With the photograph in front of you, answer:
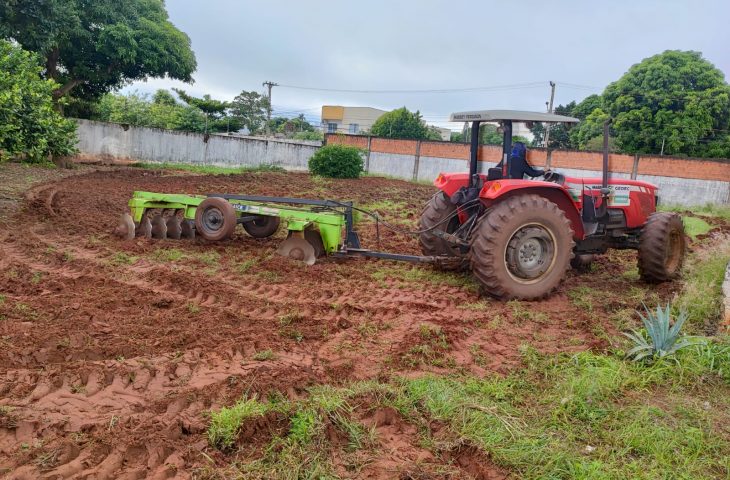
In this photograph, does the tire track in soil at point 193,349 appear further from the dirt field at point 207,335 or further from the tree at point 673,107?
the tree at point 673,107

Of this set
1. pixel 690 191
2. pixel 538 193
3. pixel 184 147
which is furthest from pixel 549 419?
pixel 184 147

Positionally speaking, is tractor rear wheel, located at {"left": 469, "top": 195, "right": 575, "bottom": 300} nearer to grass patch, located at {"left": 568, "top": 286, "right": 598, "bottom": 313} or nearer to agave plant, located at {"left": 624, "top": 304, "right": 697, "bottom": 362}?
grass patch, located at {"left": 568, "top": 286, "right": 598, "bottom": 313}

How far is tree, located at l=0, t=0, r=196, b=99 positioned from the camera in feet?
60.0

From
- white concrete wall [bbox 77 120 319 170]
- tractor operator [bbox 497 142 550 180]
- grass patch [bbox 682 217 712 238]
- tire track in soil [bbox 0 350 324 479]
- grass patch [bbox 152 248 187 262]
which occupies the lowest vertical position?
tire track in soil [bbox 0 350 324 479]

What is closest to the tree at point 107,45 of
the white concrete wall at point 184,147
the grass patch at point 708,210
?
the white concrete wall at point 184,147

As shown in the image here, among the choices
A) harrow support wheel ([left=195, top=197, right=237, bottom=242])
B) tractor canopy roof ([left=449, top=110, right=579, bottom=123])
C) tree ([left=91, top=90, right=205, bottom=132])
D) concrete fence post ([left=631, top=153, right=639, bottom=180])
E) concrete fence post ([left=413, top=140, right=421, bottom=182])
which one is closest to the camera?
tractor canopy roof ([left=449, top=110, right=579, bottom=123])

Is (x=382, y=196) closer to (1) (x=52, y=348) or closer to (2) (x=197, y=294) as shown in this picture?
(2) (x=197, y=294)

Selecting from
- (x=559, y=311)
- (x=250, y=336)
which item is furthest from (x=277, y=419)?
(x=559, y=311)

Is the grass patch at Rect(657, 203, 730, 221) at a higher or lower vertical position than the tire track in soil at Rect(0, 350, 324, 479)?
higher

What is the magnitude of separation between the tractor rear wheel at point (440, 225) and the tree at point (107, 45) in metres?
16.0

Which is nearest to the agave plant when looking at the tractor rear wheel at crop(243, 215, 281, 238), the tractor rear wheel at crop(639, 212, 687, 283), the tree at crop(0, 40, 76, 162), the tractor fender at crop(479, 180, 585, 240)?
the tractor fender at crop(479, 180, 585, 240)

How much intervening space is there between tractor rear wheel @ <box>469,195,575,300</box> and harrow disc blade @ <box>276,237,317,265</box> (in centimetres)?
223

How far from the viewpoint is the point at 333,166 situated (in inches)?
953

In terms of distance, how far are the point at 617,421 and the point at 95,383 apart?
3390mm
